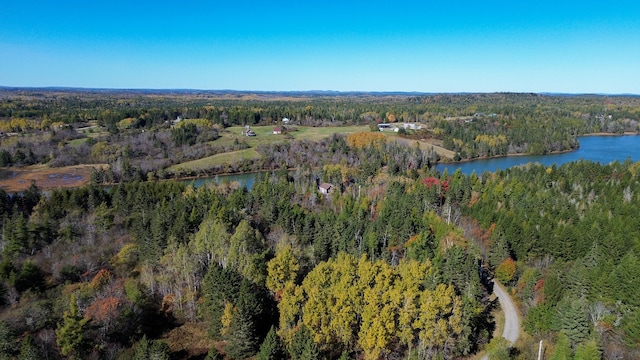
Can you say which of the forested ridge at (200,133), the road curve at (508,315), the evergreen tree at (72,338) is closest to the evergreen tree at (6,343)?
the evergreen tree at (72,338)

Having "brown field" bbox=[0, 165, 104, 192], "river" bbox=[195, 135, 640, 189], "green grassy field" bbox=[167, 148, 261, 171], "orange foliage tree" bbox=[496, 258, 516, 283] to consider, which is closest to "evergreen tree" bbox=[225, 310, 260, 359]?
"orange foliage tree" bbox=[496, 258, 516, 283]

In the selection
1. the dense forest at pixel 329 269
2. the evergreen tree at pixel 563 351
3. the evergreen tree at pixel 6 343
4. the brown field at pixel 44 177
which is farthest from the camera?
the brown field at pixel 44 177

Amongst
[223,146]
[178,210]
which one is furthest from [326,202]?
[223,146]

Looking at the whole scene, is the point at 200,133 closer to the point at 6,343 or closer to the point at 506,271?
the point at 506,271

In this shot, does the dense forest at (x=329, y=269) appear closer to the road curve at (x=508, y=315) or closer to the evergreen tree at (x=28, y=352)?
the evergreen tree at (x=28, y=352)

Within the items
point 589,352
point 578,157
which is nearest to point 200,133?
point 578,157
